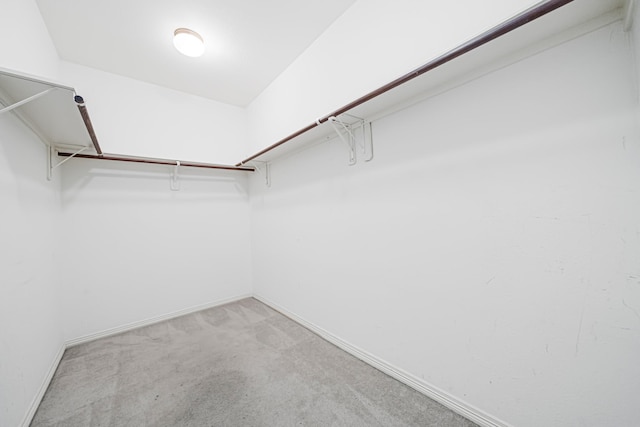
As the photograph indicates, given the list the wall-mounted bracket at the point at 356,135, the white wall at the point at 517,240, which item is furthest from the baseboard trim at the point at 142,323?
the wall-mounted bracket at the point at 356,135

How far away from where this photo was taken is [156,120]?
292cm

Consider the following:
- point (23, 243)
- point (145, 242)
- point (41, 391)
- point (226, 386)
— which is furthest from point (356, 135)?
point (41, 391)

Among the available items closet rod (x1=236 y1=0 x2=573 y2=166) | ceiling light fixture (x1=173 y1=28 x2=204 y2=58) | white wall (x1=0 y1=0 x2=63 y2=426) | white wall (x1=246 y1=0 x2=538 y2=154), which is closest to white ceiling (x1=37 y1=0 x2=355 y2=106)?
ceiling light fixture (x1=173 y1=28 x2=204 y2=58)

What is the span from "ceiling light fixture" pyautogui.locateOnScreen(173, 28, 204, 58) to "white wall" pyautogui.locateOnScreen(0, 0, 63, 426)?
0.90 meters

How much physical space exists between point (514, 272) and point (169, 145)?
367 centimetres

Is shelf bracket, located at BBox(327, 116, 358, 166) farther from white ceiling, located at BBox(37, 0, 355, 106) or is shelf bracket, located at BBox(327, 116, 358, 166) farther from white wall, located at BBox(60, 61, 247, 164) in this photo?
white wall, located at BBox(60, 61, 247, 164)

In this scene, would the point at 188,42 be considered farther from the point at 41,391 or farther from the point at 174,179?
the point at 41,391

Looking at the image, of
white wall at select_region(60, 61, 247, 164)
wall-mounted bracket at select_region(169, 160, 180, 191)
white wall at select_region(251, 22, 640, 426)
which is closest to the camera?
white wall at select_region(251, 22, 640, 426)

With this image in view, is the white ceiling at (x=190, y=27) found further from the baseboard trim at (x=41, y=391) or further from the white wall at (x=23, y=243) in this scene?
the baseboard trim at (x=41, y=391)

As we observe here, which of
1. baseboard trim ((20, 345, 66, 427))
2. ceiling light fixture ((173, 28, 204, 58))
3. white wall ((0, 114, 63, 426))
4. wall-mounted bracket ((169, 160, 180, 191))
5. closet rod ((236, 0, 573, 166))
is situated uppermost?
ceiling light fixture ((173, 28, 204, 58))

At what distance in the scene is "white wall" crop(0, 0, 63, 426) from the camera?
50.6 inches

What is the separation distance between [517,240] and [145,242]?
3.57 meters

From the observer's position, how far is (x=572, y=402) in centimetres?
107

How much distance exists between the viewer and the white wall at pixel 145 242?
246 centimetres
